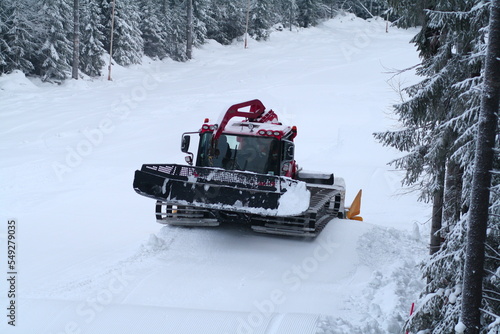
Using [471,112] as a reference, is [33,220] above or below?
below

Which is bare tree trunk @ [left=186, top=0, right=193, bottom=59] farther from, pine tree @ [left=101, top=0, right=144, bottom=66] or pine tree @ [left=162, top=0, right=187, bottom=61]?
pine tree @ [left=101, top=0, right=144, bottom=66]

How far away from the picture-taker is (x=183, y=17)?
4269 centimetres

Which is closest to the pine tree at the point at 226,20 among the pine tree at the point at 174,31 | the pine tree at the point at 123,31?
the pine tree at the point at 174,31

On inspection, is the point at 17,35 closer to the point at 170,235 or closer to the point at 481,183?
the point at 170,235

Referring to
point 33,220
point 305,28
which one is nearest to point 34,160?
point 33,220

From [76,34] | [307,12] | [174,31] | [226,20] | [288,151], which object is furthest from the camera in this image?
[307,12]

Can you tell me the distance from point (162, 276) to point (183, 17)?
39090 mm

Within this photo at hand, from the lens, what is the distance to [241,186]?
7.88 meters

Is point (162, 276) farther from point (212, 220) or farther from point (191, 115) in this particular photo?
point (191, 115)

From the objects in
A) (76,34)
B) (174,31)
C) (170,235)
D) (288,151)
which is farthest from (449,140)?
(174,31)

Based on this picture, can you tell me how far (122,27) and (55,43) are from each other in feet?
24.4

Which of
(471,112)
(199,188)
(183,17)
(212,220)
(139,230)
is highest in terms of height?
(183,17)

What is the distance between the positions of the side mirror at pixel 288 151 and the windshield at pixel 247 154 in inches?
5.9

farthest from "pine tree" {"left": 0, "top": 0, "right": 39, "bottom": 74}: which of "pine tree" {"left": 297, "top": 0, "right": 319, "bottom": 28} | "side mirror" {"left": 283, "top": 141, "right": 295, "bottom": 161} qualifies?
"pine tree" {"left": 297, "top": 0, "right": 319, "bottom": 28}
